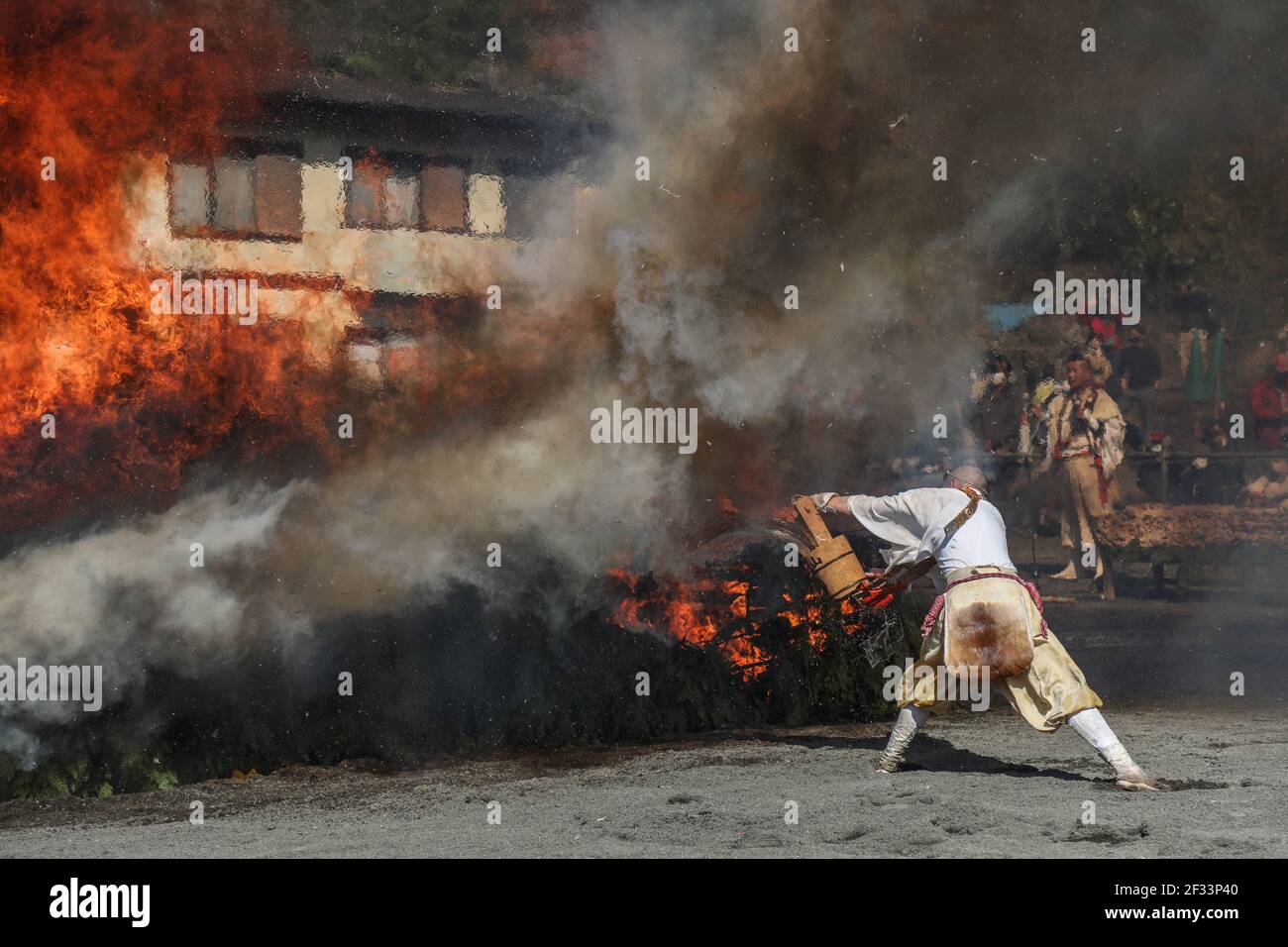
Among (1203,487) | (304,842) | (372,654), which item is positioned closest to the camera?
(304,842)

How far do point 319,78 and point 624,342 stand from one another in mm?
11109

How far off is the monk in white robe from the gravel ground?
36cm

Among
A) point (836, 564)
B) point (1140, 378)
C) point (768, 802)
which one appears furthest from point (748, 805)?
point (1140, 378)

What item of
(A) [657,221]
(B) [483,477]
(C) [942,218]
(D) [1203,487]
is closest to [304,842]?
(B) [483,477]

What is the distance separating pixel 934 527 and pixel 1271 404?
11.6m

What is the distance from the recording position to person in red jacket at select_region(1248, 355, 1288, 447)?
18672mm

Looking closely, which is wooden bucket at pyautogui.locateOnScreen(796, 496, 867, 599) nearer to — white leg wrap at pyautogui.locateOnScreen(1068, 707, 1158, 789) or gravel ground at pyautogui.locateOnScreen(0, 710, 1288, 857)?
gravel ground at pyautogui.locateOnScreen(0, 710, 1288, 857)

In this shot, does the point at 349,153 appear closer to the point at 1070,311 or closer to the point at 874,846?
the point at 1070,311

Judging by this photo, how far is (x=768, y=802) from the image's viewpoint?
825 centimetres

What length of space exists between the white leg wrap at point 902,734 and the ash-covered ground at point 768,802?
13 cm

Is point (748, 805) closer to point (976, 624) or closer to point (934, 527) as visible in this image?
point (976, 624)

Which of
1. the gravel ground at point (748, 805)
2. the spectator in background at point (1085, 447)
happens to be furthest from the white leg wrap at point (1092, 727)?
the spectator in background at point (1085, 447)

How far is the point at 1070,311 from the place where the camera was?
72.6ft

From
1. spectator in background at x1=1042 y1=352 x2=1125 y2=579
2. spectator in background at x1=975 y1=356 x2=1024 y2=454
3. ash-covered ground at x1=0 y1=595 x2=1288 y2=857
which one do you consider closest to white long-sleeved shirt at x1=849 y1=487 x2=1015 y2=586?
ash-covered ground at x1=0 y1=595 x2=1288 y2=857
